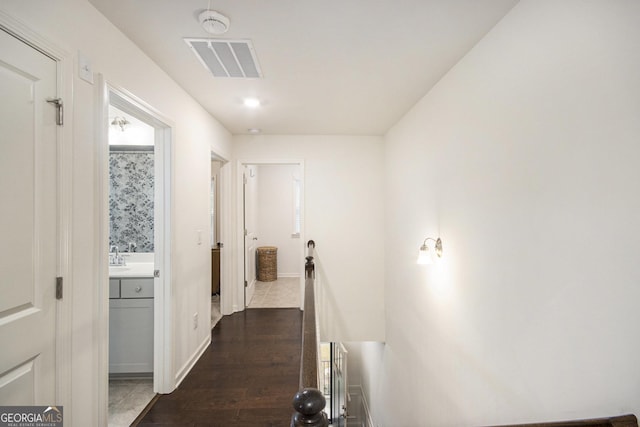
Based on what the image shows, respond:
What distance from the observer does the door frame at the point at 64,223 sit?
4.05ft

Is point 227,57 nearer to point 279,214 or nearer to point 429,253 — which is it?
point 429,253

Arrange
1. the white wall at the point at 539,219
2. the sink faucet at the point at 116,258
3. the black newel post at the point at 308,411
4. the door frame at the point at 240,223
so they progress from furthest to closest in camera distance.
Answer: the door frame at the point at 240,223
the sink faucet at the point at 116,258
the white wall at the point at 539,219
the black newel post at the point at 308,411

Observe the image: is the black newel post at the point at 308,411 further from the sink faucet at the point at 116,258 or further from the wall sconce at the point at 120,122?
the wall sconce at the point at 120,122

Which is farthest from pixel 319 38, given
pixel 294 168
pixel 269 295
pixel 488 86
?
pixel 294 168

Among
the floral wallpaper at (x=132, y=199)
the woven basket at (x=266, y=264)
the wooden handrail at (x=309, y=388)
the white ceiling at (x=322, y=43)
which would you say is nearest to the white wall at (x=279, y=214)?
the woven basket at (x=266, y=264)

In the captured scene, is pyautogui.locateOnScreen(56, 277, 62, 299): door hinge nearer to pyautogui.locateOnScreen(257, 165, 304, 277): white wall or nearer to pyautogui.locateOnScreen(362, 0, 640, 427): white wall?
pyautogui.locateOnScreen(362, 0, 640, 427): white wall

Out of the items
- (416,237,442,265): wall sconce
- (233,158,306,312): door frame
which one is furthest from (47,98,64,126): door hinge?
(233,158,306,312): door frame

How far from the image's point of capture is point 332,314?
4.02m

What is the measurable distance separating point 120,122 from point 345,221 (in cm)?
295

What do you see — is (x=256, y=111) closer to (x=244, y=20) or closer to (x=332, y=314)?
(x=244, y=20)

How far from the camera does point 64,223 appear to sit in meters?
1.26

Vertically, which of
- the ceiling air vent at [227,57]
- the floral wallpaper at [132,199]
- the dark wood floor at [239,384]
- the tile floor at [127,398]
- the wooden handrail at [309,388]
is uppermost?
the ceiling air vent at [227,57]

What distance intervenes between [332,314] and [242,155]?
8.64 ft

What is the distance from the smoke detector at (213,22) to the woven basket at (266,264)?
4.80m
